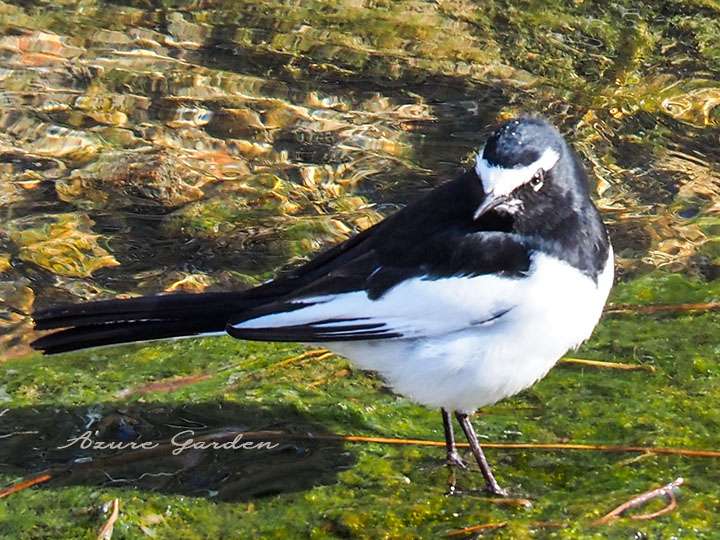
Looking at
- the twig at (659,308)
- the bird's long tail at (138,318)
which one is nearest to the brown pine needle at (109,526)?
the bird's long tail at (138,318)

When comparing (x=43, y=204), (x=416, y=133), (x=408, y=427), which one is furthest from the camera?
(x=416, y=133)

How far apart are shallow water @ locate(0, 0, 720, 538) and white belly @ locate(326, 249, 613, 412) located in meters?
0.42

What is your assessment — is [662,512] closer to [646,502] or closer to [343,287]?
[646,502]

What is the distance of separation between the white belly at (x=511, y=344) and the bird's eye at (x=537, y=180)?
0.26 m

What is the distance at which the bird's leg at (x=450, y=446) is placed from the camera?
14.8 feet

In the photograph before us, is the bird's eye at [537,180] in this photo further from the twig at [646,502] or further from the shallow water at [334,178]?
the twig at [646,502]

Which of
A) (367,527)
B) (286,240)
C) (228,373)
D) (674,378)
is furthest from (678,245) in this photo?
(367,527)

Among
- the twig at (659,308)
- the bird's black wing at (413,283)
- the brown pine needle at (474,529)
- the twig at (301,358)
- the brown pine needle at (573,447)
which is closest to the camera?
the brown pine needle at (474,529)

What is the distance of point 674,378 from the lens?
4.98 meters

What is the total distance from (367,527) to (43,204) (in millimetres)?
3507

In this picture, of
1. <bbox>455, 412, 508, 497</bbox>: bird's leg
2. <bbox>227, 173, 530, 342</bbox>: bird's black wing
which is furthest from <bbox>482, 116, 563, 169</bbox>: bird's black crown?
<bbox>455, 412, 508, 497</bbox>: bird's leg

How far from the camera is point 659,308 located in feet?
18.3

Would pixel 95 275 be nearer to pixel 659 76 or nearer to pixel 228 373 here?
pixel 228 373

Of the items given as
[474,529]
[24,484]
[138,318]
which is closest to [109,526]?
[24,484]
